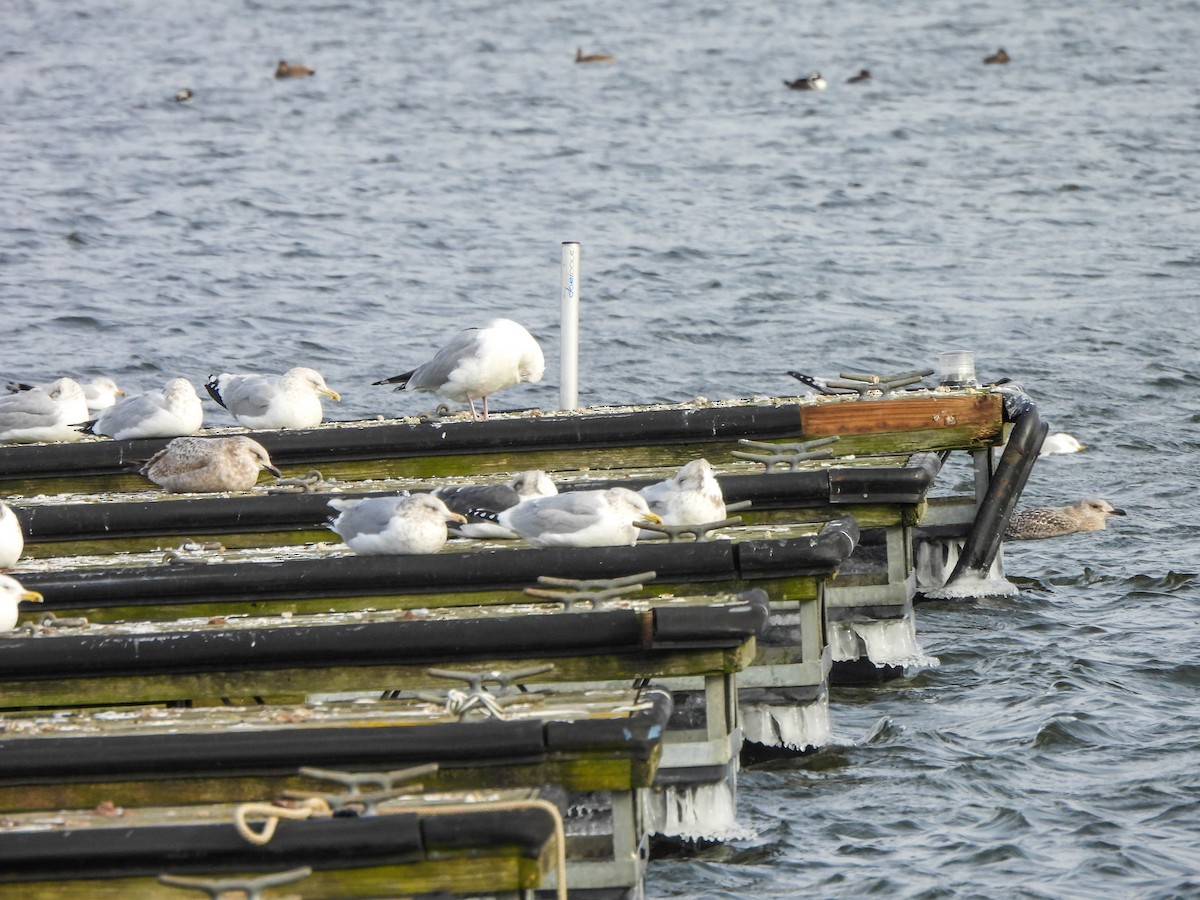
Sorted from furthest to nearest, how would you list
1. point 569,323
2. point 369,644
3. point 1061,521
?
point 1061,521
point 569,323
point 369,644

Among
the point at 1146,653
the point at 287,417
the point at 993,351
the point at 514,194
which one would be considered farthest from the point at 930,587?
the point at 514,194

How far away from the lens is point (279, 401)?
10969 millimetres

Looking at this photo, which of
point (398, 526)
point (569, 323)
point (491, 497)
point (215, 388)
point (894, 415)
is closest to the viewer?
point (398, 526)

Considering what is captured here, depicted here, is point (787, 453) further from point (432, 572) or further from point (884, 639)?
point (432, 572)

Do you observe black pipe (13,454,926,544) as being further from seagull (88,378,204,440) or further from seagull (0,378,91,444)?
seagull (0,378,91,444)

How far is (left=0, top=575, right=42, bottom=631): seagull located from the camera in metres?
7.04

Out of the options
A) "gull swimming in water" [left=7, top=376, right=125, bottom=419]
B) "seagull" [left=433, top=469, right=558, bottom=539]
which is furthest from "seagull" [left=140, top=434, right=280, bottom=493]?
"gull swimming in water" [left=7, top=376, right=125, bottom=419]

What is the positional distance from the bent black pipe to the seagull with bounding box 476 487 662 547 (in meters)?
3.22

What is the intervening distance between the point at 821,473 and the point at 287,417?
11.9 ft

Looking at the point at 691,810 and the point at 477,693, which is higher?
the point at 477,693

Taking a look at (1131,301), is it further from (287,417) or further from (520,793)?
(520,793)

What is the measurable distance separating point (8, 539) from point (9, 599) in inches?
41.5

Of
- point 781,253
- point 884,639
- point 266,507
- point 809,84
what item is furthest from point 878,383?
point 809,84

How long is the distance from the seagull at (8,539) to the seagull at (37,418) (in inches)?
132
